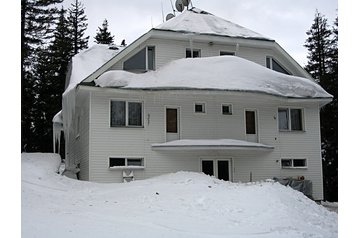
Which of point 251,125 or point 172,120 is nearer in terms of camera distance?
point 172,120

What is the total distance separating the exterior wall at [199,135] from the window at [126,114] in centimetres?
19

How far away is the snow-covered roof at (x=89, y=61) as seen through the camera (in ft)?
53.3

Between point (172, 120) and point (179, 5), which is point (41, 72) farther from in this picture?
point (172, 120)

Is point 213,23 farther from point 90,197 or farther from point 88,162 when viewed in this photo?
point 90,197

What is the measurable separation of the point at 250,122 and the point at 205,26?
3987mm

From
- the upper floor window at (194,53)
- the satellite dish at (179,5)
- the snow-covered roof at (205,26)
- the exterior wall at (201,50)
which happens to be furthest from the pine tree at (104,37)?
the exterior wall at (201,50)

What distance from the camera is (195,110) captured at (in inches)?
591

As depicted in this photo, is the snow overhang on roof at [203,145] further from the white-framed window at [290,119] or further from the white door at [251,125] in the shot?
the white-framed window at [290,119]

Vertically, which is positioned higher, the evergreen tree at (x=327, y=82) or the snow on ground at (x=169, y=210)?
the evergreen tree at (x=327, y=82)

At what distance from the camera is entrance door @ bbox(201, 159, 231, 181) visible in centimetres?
1500

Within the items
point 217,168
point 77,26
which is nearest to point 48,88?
point 77,26

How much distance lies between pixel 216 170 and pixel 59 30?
14.7 m

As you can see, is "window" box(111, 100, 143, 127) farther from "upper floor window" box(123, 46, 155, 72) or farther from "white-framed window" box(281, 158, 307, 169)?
"white-framed window" box(281, 158, 307, 169)

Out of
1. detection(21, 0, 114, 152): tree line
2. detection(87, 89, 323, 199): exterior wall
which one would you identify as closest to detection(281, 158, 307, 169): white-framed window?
detection(87, 89, 323, 199): exterior wall
